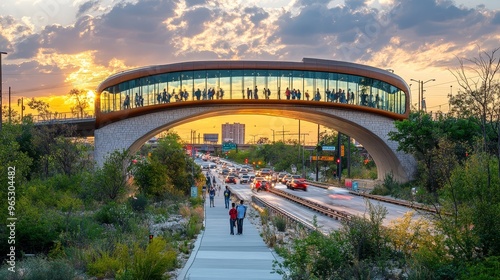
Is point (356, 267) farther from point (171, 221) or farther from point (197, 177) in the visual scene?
point (197, 177)

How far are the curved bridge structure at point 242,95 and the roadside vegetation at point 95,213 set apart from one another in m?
3.33

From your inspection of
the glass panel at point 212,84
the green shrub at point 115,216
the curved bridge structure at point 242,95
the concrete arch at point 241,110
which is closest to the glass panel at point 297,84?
the curved bridge structure at point 242,95

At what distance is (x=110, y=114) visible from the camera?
199 ft

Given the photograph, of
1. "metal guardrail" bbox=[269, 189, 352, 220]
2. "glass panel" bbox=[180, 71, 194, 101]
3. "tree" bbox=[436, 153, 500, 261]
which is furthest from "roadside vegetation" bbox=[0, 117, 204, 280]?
"metal guardrail" bbox=[269, 189, 352, 220]

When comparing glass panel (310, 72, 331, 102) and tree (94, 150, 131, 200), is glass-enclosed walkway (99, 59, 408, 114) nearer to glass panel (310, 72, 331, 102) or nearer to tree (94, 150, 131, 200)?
glass panel (310, 72, 331, 102)

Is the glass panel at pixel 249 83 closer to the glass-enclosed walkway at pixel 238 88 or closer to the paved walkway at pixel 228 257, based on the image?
the glass-enclosed walkway at pixel 238 88

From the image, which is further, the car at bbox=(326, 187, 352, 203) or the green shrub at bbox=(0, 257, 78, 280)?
the car at bbox=(326, 187, 352, 203)

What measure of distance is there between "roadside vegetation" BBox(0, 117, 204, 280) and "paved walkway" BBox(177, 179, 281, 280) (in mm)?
614

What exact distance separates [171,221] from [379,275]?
65.4 feet

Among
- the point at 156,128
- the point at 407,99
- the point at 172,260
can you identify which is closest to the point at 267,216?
the point at 172,260

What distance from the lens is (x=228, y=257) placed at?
20.8 m

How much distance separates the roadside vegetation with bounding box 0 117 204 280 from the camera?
17719 mm

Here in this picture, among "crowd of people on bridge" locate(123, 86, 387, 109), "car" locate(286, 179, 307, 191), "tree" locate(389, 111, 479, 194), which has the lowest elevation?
"car" locate(286, 179, 307, 191)

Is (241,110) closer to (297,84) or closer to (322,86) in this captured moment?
(297,84)
